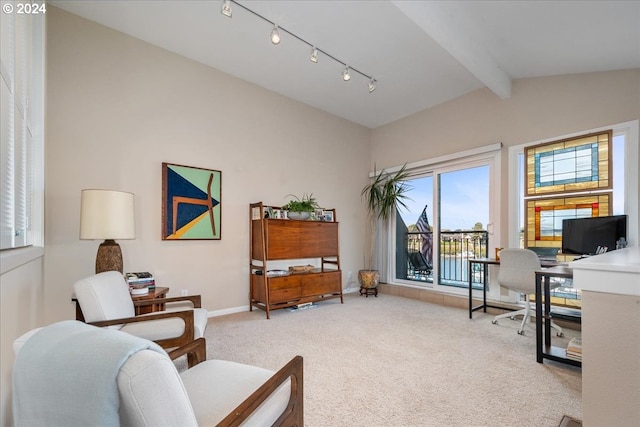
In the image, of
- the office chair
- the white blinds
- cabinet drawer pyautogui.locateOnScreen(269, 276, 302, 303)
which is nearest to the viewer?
the white blinds

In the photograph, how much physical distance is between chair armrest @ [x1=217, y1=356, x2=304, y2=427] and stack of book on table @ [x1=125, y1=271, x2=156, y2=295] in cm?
200

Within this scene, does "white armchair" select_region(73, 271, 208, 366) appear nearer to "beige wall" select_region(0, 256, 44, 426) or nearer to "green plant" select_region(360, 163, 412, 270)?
"beige wall" select_region(0, 256, 44, 426)

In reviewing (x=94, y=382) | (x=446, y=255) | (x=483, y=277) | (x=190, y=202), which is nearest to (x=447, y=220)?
(x=446, y=255)

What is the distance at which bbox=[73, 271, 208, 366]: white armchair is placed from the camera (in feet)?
5.76

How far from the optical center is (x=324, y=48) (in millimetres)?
3354

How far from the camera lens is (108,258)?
2518 mm

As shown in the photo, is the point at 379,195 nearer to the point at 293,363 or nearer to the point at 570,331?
the point at 570,331

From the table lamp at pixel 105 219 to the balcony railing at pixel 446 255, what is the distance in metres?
4.20

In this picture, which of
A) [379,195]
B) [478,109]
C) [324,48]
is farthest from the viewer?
[379,195]

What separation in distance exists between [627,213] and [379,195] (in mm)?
3087

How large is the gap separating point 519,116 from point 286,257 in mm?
3535

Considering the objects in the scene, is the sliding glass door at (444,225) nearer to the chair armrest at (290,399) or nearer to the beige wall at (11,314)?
the chair armrest at (290,399)

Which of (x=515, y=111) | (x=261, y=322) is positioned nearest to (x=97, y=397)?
(x=261, y=322)

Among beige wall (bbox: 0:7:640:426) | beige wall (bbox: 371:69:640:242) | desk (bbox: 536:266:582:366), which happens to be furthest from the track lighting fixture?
desk (bbox: 536:266:582:366)
